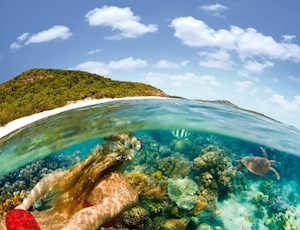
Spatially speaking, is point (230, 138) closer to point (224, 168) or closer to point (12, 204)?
point (224, 168)

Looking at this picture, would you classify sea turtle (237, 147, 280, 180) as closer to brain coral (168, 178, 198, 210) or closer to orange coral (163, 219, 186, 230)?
brain coral (168, 178, 198, 210)

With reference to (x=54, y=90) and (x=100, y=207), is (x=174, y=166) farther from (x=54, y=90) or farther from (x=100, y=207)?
(x=54, y=90)

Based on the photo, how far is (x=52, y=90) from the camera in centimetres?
1706

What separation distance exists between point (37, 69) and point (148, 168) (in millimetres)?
12632

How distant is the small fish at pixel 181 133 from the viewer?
14.5 m

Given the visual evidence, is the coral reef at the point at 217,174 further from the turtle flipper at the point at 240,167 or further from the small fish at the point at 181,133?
the small fish at the point at 181,133

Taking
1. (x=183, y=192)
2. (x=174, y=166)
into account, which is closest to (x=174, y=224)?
(x=183, y=192)

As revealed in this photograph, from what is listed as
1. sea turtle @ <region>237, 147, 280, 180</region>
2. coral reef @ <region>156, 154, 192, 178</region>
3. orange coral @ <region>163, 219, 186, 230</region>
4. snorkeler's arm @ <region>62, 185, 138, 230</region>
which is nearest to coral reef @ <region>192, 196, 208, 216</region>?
orange coral @ <region>163, 219, 186, 230</region>

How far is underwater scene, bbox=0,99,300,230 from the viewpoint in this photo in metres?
8.80

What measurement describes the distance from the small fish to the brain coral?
4.54 m

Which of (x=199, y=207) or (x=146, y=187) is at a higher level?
(x=146, y=187)

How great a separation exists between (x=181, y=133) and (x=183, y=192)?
5.19m

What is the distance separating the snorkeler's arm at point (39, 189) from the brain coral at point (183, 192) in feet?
14.2

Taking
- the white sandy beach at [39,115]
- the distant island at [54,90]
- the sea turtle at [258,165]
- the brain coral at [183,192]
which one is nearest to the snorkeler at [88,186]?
the brain coral at [183,192]
